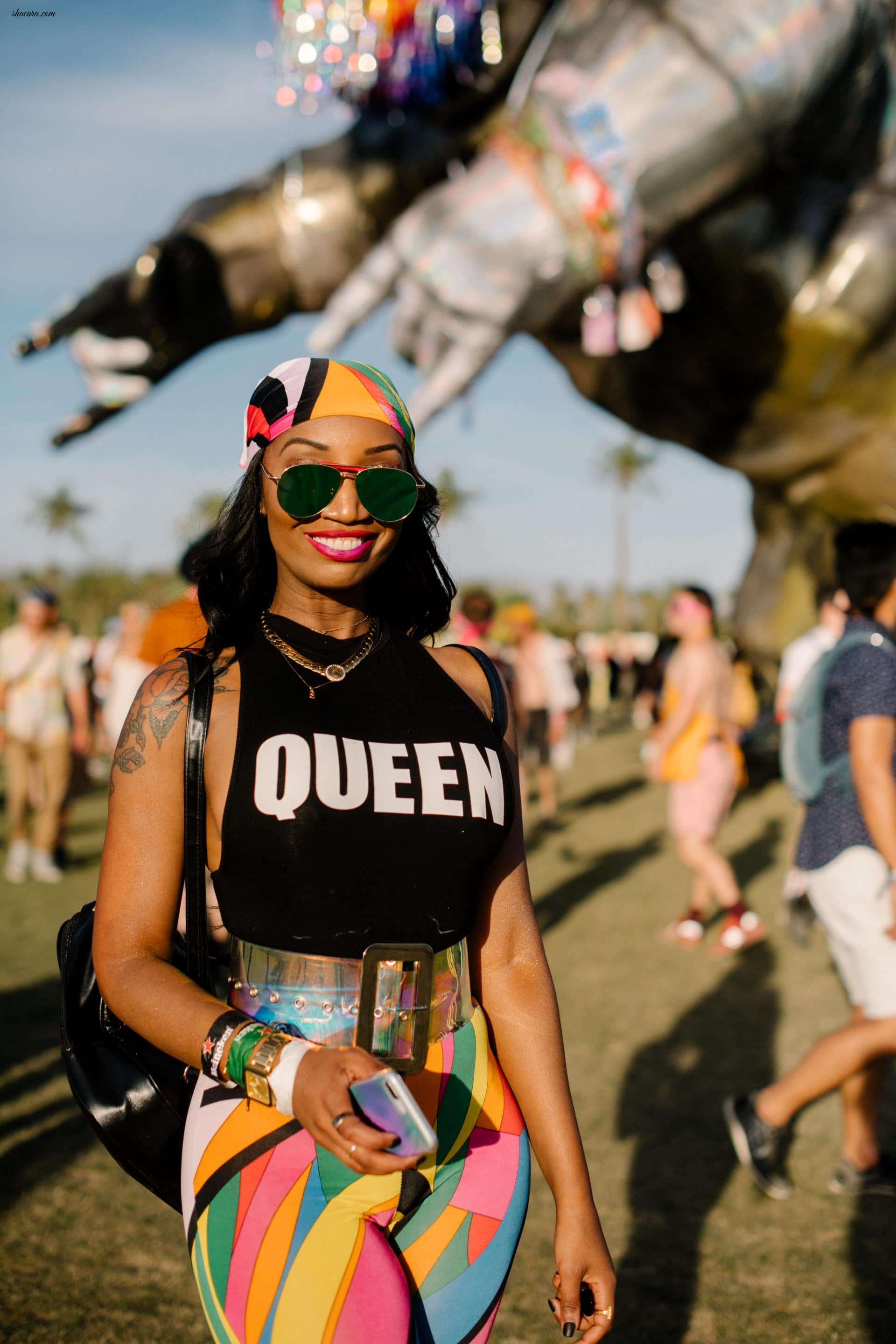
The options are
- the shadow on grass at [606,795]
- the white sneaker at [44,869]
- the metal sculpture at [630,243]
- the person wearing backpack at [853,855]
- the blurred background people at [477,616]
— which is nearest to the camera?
the person wearing backpack at [853,855]

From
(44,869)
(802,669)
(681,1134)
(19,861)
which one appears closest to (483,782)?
(681,1134)

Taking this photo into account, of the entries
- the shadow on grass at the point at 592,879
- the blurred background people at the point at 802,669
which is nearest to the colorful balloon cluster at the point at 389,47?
the blurred background people at the point at 802,669

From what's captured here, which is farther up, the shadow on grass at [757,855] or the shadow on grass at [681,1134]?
the shadow on grass at [681,1134]

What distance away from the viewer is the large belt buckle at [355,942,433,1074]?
1.41 m

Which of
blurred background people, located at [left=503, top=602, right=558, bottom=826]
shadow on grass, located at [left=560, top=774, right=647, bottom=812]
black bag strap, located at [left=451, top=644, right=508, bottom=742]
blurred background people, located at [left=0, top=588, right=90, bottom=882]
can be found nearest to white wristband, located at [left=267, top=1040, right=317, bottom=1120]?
black bag strap, located at [left=451, top=644, right=508, bottom=742]

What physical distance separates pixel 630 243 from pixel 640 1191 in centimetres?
574

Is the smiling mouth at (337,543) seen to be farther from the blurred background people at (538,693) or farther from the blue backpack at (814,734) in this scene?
the blurred background people at (538,693)

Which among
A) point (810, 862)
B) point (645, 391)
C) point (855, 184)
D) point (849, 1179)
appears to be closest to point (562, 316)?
point (645, 391)

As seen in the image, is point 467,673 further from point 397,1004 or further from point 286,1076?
point 286,1076

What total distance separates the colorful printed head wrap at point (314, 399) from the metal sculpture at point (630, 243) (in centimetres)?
584

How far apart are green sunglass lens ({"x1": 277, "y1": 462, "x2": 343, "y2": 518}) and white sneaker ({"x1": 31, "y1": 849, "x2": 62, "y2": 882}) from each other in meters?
6.53

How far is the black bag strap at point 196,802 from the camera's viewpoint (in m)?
1.49

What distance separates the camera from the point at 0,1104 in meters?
3.94

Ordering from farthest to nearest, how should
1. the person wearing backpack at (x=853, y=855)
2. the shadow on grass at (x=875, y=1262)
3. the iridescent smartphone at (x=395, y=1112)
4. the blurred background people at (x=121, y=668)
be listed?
the blurred background people at (x=121, y=668), the person wearing backpack at (x=853, y=855), the shadow on grass at (x=875, y=1262), the iridescent smartphone at (x=395, y=1112)
